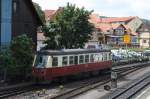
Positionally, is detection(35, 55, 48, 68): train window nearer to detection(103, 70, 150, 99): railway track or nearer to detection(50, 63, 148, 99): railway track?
detection(50, 63, 148, 99): railway track

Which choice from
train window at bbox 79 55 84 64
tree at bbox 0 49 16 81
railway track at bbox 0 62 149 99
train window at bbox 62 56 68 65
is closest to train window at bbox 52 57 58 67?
train window at bbox 62 56 68 65

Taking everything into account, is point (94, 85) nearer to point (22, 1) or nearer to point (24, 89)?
point (24, 89)

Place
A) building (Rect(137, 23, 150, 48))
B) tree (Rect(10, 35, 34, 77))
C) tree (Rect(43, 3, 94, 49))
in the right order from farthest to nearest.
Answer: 1. building (Rect(137, 23, 150, 48))
2. tree (Rect(43, 3, 94, 49))
3. tree (Rect(10, 35, 34, 77))

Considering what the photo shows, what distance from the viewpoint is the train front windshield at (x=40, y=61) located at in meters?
34.7

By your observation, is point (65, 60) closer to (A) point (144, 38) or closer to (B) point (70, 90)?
(B) point (70, 90)

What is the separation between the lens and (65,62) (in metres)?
36.9

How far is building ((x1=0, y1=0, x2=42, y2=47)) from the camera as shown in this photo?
1689 inches

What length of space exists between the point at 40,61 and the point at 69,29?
41.1 feet

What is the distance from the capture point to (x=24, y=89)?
33031 mm

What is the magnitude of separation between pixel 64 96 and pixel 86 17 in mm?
20011

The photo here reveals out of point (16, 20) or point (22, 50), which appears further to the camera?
point (16, 20)

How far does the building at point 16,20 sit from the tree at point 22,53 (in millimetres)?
4471

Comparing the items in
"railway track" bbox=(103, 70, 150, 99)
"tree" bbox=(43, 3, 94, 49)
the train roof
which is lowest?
"railway track" bbox=(103, 70, 150, 99)

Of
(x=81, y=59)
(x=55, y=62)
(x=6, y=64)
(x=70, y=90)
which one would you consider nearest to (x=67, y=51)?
(x=55, y=62)
